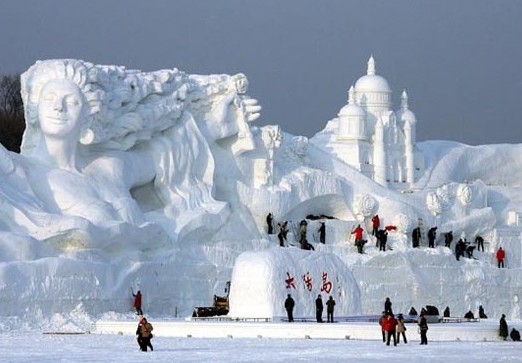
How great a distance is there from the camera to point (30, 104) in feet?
186

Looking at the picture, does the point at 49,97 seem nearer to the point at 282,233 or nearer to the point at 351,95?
the point at 282,233

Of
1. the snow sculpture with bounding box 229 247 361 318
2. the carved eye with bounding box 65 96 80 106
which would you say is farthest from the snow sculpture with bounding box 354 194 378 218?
the carved eye with bounding box 65 96 80 106

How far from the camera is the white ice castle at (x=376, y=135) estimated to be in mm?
70250

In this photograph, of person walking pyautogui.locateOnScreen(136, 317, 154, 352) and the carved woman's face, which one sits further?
the carved woman's face

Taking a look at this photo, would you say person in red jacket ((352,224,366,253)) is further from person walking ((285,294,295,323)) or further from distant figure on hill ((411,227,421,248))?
person walking ((285,294,295,323))

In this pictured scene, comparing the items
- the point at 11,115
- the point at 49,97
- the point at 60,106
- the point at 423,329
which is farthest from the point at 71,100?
the point at 11,115

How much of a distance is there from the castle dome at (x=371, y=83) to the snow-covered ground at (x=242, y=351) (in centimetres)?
2770

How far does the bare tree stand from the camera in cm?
8338

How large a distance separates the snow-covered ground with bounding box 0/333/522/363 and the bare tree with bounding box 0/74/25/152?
3875 centimetres

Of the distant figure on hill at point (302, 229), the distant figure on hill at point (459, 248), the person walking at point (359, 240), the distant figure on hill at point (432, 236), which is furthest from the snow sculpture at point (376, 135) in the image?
the distant figure on hill at point (302, 229)

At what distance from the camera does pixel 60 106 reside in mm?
54562

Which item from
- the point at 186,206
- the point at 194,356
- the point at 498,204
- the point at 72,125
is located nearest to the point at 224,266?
the point at 186,206

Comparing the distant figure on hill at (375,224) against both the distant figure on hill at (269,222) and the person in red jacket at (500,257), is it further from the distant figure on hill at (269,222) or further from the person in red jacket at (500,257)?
the person in red jacket at (500,257)

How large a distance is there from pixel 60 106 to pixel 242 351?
1719 centimetres
